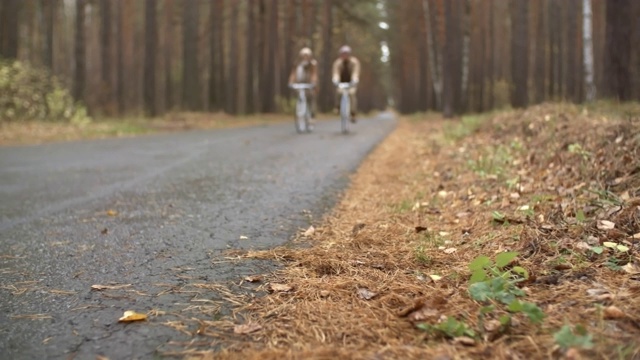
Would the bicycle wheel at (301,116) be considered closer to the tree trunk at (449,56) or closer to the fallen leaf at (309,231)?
the tree trunk at (449,56)

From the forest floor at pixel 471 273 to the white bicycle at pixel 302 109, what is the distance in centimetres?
821

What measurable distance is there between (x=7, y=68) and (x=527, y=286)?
50.5ft

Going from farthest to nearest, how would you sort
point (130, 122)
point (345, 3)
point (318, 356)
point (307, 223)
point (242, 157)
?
1. point (345, 3)
2. point (130, 122)
3. point (242, 157)
4. point (307, 223)
5. point (318, 356)

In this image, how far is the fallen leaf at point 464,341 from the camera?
6.12 ft

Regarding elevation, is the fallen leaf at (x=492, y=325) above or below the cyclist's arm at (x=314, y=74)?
below

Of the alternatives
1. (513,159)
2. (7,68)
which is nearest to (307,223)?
(513,159)

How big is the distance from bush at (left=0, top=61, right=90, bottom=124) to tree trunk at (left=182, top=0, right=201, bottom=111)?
5887 millimetres

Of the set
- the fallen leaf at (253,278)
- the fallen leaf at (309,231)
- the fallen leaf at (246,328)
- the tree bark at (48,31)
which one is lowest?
the fallen leaf at (246,328)

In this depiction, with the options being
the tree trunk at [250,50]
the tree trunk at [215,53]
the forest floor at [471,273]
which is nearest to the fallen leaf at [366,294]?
the forest floor at [471,273]

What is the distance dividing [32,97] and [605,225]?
1586 cm

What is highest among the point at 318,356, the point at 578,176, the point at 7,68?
the point at 7,68

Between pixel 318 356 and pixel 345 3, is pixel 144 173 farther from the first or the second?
pixel 345 3

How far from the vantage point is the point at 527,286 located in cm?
243

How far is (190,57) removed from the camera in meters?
21.4
